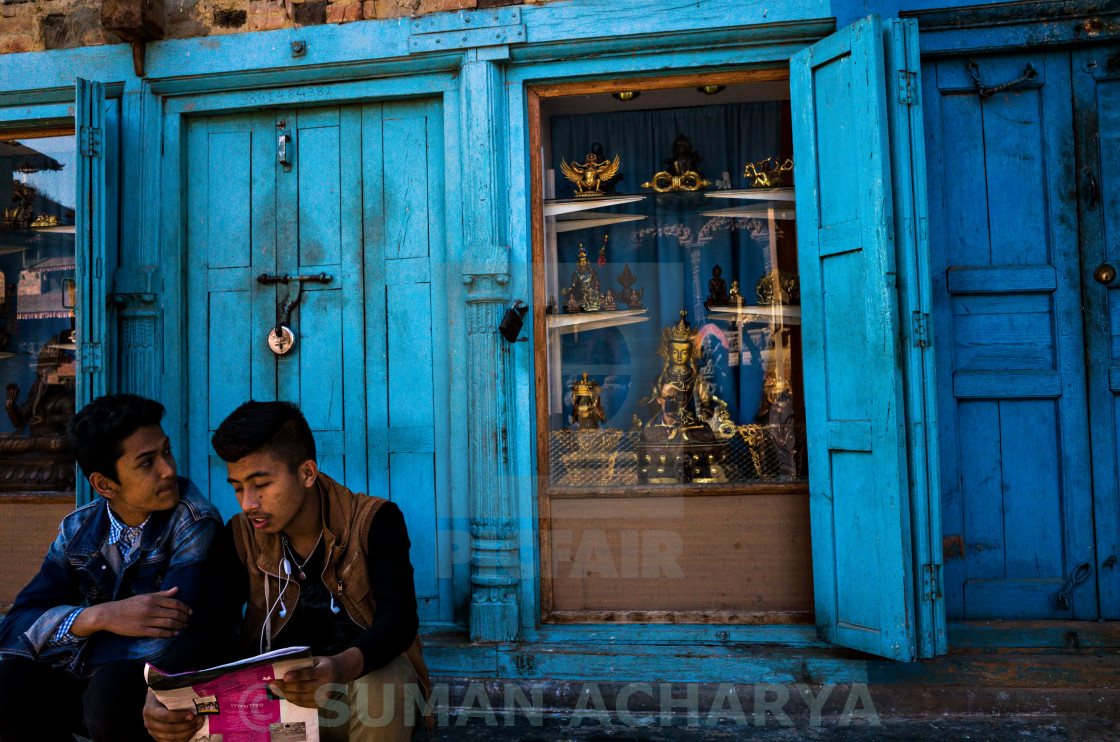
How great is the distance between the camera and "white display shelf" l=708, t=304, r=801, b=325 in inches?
158

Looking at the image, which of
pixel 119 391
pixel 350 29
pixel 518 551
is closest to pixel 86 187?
pixel 119 391

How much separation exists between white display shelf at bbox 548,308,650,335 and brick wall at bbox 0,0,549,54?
58.9 inches

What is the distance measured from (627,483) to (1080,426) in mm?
2020

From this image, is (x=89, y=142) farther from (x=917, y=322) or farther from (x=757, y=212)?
(x=917, y=322)

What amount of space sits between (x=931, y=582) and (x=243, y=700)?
101 inches

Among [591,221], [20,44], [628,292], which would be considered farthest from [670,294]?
[20,44]

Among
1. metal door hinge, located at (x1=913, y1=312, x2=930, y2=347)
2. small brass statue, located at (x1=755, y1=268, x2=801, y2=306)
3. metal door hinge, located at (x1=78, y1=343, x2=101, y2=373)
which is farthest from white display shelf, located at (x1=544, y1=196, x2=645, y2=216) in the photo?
metal door hinge, located at (x1=78, y1=343, x2=101, y2=373)

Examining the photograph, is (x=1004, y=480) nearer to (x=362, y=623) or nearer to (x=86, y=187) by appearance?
(x=362, y=623)

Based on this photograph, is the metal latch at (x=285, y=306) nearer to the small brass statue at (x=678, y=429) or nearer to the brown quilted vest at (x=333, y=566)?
the brown quilted vest at (x=333, y=566)

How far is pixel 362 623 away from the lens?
2369 millimetres

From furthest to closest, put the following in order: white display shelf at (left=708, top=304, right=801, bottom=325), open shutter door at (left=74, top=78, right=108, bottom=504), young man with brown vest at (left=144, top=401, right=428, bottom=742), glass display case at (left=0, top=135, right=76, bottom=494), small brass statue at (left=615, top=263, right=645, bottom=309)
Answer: glass display case at (left=0, top=135, right=76, bottom=494), small brass statue at (left=615, top=263, right=645, bottom=309), white display shelf at (left=708, top=304, right=801, bottom=325), open shutter door at (left=74, top=78, right=108, bottom=504), young man with brown vest at (left=144, top=401, right=428, bottom=742)

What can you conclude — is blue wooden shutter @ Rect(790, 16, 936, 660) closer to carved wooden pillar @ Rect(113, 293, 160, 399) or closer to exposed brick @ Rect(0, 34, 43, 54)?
carved wooden pillar @ Rect(113, 293, 160, 399)

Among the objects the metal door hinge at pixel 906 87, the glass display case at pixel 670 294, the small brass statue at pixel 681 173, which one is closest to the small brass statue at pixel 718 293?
the glass display case at pixel 670 294

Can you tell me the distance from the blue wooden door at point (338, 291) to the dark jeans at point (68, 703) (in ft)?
5.12
